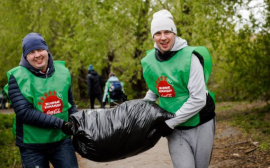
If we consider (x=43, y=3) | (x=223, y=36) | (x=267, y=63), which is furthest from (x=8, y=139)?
(x=43, y=3)

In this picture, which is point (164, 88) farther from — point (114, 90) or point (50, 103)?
point (114, 90)

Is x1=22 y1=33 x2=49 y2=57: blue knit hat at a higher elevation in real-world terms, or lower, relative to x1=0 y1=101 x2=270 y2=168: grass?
higher

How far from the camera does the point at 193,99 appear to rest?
8.66 feet

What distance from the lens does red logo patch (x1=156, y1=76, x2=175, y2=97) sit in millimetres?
2781

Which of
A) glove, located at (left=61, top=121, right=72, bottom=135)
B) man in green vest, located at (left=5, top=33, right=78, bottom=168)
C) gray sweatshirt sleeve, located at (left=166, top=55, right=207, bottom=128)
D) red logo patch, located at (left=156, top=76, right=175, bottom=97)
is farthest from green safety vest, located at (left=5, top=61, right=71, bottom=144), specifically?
gray sweatshirt sleeve, located at (left=166, top=55, right=207, bottom=128)

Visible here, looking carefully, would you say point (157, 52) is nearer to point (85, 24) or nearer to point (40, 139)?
point (40, 139)

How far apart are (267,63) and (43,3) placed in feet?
36.9

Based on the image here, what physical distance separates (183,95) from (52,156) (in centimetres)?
129

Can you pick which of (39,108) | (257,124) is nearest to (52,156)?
(39,108)

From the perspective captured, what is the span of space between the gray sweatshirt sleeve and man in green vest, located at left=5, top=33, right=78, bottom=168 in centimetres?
94

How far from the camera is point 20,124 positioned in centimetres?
279

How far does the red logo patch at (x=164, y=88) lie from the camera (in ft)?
9.12

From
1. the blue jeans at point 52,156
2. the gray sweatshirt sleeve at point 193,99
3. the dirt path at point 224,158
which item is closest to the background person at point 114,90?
the dirt path at point 224,158

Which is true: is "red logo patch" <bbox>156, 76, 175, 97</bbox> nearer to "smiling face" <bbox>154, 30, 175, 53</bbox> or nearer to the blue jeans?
"smiling face" <bbox>154, 30, 175, 53</bbox>
